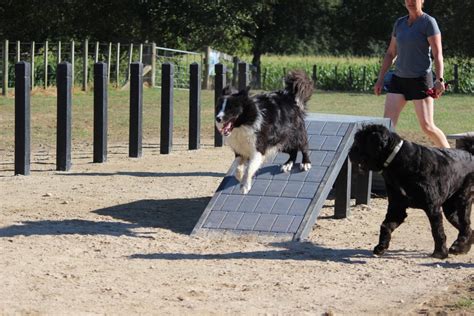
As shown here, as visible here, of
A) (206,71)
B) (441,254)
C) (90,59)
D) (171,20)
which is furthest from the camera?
(171,20)

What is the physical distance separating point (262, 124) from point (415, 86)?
1841 millimetres

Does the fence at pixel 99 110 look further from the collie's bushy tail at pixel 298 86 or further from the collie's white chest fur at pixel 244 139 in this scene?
the collie's white chest fur at pixel 244 139

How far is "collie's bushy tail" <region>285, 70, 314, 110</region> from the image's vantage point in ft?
31.0

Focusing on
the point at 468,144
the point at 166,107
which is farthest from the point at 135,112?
the point at 468,144

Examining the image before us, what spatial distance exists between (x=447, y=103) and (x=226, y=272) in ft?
68.0

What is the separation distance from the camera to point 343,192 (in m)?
9.57

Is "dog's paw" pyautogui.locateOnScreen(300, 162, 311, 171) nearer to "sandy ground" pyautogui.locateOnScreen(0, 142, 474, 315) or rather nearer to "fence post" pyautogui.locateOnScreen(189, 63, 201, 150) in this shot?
"sandy ground" pyautogui.locateOnScreen(0, 142, 474, 315)

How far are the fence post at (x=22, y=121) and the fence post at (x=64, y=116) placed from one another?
445 mm

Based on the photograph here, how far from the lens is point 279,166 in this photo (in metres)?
9.45

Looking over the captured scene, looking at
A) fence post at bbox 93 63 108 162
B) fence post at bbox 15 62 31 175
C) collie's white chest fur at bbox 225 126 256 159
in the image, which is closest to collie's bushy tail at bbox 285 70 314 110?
collie's white chest fur at bbox 225 126 256 159

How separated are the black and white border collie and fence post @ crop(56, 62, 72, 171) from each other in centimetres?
356

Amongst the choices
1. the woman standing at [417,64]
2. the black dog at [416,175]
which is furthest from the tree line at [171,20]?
the black dog at [416,175]

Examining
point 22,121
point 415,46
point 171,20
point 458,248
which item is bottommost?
point 458,248

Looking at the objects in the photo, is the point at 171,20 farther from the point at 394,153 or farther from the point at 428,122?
the point at 394,153
